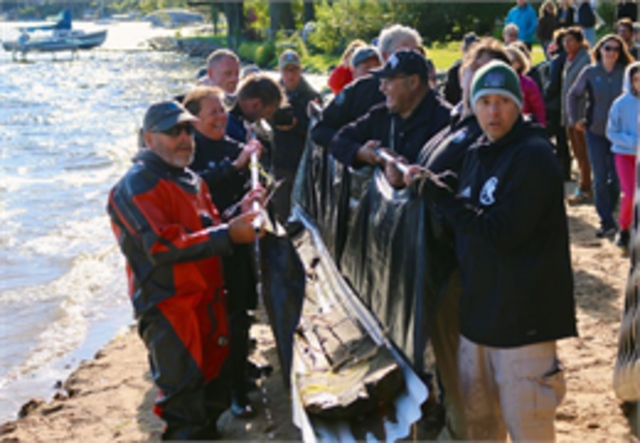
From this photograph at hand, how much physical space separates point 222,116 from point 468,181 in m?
2.39

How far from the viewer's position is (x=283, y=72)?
10266 millimetres

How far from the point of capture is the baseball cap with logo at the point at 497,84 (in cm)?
453

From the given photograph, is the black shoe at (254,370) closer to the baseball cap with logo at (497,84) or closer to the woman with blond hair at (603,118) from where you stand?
the baseball cap with logo at (497,84)

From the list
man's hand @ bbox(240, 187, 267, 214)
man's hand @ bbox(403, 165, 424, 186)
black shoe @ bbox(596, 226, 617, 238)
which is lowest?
black shoe @ bbox(596, 226, 617, 238)

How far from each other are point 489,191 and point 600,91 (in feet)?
22.8

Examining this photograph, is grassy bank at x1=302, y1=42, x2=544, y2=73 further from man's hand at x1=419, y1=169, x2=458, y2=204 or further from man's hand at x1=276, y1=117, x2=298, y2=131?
man's hand at x1=419, y1=169, x2=458, y2=204

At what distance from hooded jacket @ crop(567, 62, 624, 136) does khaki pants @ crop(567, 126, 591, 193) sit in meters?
1.65

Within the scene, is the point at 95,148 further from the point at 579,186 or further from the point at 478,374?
the point at 478,374

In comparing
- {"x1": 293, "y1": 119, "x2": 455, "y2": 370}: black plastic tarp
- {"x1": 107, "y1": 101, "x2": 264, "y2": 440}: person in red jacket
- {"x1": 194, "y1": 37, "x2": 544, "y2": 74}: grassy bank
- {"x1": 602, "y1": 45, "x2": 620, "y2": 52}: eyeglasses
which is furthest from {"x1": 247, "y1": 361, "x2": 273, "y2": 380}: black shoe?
{"x1": 194, "y1": 37, "x2": 544, "y2": 74}: grassy bank

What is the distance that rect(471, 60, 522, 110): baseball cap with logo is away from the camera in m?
4.53

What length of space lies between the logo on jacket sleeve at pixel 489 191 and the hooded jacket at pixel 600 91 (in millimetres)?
6649

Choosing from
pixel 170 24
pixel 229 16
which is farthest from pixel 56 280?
pixel 170 24

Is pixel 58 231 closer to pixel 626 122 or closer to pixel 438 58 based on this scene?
pixel 626 122

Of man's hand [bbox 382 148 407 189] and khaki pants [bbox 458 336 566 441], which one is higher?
man's hand [bbox 382 148 407 189]
